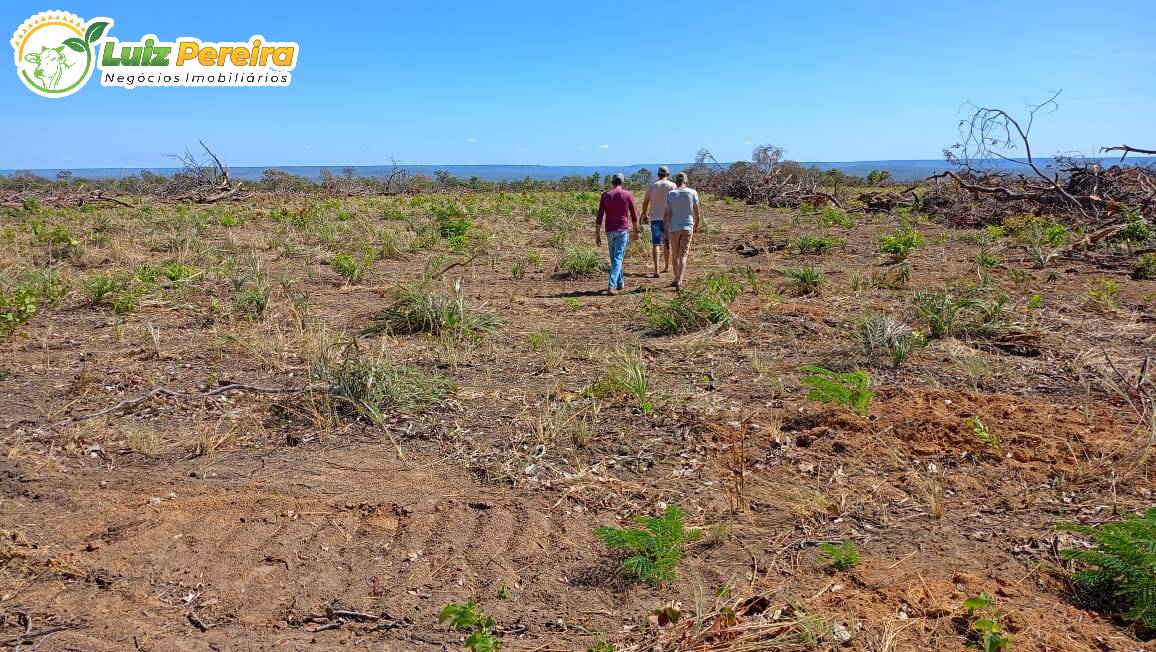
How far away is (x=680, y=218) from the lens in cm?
865

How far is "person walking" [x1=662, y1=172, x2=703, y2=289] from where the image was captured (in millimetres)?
8547

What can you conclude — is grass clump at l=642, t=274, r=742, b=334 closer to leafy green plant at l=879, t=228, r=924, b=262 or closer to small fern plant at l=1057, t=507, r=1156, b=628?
small fern plant at l=1057, t=507, r=1156, b=628

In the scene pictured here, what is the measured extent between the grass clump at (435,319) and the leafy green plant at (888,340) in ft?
10.7

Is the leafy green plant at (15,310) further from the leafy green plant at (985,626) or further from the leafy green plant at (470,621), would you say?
the leafy green plant at (985,626)

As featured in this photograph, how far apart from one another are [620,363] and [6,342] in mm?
5552

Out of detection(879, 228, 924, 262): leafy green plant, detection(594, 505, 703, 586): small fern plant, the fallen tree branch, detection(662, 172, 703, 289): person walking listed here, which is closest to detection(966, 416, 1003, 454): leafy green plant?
detection(594, 505, 703, 586): small fern plant

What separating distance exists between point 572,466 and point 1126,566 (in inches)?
101

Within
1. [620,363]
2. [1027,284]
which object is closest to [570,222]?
[1027,284]

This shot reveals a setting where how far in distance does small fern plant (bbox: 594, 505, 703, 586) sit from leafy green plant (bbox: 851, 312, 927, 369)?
121 inches

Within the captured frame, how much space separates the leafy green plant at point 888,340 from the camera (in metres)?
5.55

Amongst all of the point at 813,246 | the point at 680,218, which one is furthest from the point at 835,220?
the point at 680,218

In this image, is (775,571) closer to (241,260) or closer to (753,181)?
(241,260)

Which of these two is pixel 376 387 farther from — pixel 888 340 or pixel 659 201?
pixel 659 201

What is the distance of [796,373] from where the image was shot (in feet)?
18.2
